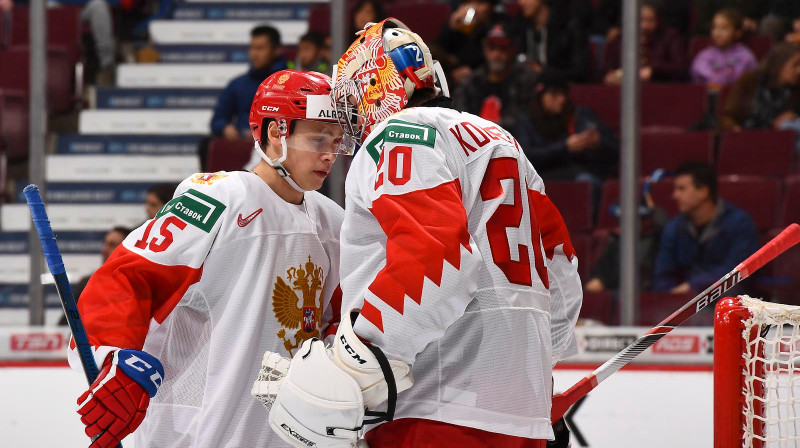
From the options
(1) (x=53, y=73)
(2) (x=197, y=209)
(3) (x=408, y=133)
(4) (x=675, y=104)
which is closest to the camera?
(3) (x=408, y=133)

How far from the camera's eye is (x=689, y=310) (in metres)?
2.05

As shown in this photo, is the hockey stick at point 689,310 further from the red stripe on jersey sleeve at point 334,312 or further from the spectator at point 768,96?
the spectator at point 768,96

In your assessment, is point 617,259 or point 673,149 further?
point 673,149

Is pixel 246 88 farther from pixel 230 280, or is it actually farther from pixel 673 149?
pixel 230 280

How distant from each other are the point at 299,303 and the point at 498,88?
8.39ft

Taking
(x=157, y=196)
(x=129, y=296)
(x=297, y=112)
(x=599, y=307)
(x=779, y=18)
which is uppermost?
(x=779, y=18)

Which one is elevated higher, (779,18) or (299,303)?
(779,18)

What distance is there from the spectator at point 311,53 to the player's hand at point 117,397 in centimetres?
261

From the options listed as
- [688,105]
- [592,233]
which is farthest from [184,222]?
[688,105]

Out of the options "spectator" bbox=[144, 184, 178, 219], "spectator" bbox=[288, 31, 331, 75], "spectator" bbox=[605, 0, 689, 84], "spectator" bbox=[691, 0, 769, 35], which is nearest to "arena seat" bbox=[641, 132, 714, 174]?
"spectator" bbox=[605, 0, 689, 84]

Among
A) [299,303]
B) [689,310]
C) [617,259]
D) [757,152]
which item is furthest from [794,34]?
[299,303]

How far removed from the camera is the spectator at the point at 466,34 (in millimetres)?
4785

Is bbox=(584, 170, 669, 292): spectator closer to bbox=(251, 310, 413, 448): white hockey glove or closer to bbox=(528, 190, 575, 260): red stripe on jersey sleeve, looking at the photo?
bbox=(528, 190, 575, 260): red stripe on jersey sleeve

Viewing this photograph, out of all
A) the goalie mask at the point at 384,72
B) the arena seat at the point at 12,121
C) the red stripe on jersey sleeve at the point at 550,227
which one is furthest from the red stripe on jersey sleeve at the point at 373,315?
the arena seat at the point at 12,121
